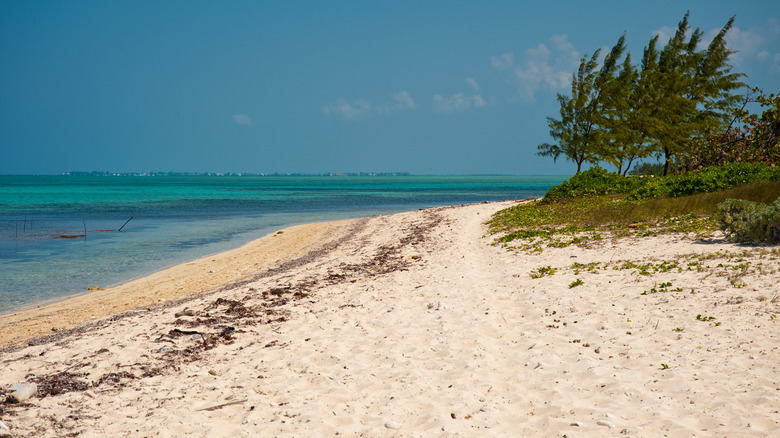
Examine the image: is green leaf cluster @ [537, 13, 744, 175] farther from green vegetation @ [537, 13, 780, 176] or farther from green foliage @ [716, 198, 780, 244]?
green foliage @ [716, 198, 780, 244]

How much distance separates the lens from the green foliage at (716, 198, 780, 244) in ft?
33.4

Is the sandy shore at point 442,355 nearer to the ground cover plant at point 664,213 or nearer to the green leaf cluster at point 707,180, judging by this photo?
the ground cover plant at point 664,213

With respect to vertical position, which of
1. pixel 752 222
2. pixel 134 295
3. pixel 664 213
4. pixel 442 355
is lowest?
pixel 134 295

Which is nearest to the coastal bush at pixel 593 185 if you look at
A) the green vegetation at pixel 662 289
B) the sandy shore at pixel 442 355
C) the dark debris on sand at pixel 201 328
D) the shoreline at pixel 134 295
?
the sandy shore at pixel 442 355

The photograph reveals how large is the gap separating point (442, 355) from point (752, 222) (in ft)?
27.4

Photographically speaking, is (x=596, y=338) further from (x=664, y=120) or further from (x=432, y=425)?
(x=664, y=120)

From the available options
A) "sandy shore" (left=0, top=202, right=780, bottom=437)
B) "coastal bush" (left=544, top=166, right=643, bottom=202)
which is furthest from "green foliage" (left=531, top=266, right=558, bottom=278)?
"coastal bush" (left=544, top=166, right=643, bottom=202)

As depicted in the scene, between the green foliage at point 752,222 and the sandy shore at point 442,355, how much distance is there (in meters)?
0.52

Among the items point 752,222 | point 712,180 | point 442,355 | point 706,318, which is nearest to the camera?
point 442,355

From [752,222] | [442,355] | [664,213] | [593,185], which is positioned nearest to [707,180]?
[664,213]

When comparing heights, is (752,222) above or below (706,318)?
above

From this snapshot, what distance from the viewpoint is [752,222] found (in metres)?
10.3

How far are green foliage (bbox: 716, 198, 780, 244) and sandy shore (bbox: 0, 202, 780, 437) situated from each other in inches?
20.5

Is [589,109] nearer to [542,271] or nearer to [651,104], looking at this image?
[651,104]
